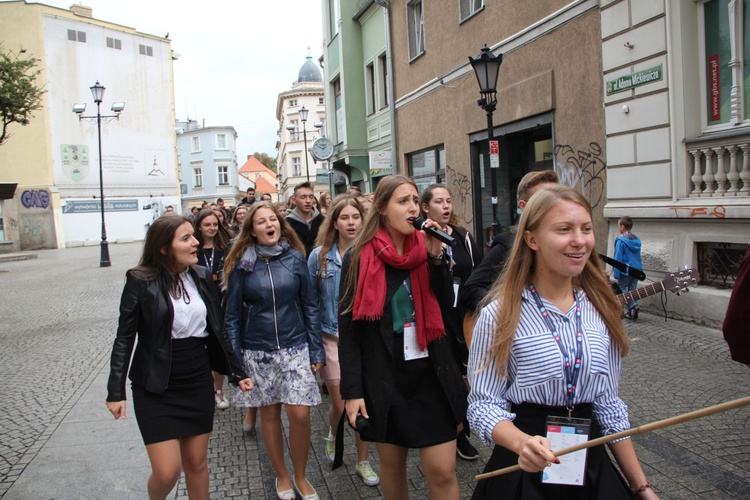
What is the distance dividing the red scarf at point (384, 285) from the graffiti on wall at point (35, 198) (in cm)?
4348

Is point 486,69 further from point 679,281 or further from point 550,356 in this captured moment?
point 550,356

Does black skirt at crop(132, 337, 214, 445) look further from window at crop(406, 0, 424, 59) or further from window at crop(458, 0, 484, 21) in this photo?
window at crop(406, 0, 424, 59)

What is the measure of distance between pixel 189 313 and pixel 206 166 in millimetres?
73463

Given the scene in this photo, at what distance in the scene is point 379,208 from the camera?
338 cm

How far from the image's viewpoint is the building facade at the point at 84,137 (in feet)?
134

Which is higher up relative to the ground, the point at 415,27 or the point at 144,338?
the point at 415,27

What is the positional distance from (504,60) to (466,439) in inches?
393

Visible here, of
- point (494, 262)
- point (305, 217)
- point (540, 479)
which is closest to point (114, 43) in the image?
point (305, 217)

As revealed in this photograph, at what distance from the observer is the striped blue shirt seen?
214cm

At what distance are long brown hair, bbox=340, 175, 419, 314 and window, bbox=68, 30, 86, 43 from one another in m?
48.3

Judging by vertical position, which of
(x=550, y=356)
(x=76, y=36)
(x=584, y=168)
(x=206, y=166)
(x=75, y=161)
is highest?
(x=76, y=36)

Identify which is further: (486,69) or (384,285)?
(486,69)

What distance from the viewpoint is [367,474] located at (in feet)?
13.9

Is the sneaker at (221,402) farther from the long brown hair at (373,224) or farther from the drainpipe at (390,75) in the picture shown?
the drainpipe at (390,75)
